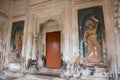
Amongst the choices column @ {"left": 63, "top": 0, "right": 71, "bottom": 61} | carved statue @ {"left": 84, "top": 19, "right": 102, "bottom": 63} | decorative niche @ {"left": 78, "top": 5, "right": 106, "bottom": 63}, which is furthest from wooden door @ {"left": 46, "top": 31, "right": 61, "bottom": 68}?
carved statue @ {"left": 84, "top": 19, "right": 102, "bottom": 63}

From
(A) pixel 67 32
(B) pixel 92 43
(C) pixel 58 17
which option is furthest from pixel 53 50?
(B) pixel 92 43

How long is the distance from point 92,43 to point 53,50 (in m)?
2.12

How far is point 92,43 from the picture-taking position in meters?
3.99

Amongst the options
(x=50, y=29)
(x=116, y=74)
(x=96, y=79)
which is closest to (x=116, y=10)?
(x=116, y=74)

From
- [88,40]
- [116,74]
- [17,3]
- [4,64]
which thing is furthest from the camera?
[17,3]

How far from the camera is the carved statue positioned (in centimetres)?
386

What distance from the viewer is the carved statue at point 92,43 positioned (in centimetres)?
386

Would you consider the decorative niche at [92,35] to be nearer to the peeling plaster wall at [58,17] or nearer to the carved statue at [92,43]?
the carved statue at [92,43]

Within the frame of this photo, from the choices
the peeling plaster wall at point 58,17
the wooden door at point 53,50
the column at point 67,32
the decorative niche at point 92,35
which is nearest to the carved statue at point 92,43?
the decorative niche at point 92,35

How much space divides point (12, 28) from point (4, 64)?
6.82 ft

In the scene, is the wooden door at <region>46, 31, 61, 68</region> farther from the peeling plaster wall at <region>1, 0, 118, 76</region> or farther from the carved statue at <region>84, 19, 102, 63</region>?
the carved statue at <region>84, 19, 102, 63</region>

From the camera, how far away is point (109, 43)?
370cm

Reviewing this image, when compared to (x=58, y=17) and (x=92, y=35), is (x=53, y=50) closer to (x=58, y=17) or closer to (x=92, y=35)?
(x=58, y=17)

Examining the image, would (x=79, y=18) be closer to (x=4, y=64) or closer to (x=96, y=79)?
(x=96, y=79)
